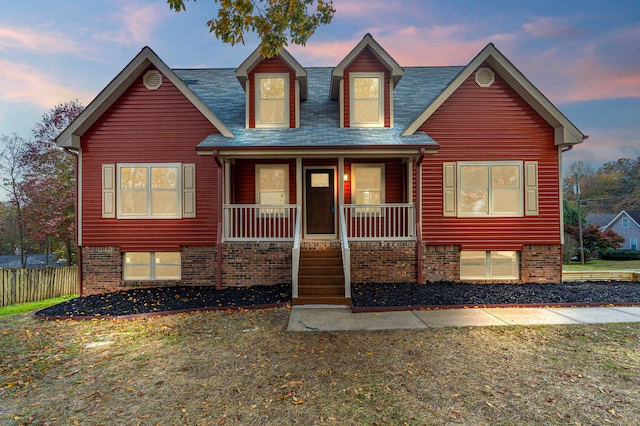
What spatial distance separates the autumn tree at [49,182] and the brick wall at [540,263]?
2183 cm

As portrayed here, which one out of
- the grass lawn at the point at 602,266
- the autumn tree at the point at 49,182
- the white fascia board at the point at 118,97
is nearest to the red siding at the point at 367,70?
the white fascia board at the point at 118,97

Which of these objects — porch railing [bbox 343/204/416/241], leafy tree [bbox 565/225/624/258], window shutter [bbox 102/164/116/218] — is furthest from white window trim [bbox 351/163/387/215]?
leafy tree [bbox 565/225/624/258]

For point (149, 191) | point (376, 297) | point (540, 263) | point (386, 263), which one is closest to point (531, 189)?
point (540, 263)

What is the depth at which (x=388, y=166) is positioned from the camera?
393 inches

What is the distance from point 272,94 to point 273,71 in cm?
70

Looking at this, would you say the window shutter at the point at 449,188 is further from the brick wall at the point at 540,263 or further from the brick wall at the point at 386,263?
the brick wall at the point at 540,263

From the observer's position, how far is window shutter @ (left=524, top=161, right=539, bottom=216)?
30.1ft

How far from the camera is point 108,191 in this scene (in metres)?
9.19

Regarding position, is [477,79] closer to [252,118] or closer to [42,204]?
[252,118]

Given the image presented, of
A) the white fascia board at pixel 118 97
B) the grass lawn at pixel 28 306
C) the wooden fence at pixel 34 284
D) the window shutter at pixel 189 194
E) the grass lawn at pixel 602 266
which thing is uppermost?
the white fascia board at pixel 118 97

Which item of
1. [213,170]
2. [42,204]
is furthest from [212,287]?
[42,204]

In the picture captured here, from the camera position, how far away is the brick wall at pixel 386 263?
28.0 ft

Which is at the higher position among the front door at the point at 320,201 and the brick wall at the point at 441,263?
the front door at the point at 320,201

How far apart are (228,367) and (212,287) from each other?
5.14m
